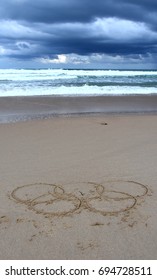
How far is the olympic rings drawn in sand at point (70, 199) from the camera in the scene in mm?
3369

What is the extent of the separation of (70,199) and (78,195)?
13 centimetres

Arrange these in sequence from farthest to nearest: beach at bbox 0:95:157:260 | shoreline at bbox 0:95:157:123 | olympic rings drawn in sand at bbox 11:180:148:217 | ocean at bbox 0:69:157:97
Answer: ocean at bbox 0:69:157:97 < shoreline at bbox 0:95:157:123 < olympic rings drawn in sand at bbox 11:180:148:217 < beach at bbox 0:95:157:260

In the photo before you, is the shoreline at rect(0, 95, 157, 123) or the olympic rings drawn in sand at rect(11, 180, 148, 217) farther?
the shoreline at rect(0, 95, 157, 123)

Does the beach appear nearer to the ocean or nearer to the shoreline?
the shoreline

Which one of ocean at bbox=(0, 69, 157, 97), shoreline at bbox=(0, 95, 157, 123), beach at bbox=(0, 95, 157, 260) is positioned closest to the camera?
beach at bbox=(0, 95, 157, 260)

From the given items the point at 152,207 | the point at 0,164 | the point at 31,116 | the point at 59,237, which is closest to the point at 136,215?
the point at 152,207

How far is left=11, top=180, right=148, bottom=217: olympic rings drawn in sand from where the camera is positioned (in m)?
3.37

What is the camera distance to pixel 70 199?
3600 millimetres

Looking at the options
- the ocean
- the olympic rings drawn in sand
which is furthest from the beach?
the ocean

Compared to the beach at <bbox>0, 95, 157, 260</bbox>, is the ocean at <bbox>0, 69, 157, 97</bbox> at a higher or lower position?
higher

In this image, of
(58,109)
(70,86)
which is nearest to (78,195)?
(58,109)

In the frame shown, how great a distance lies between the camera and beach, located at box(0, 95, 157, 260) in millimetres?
2736

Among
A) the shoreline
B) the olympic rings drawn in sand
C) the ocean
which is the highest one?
the ocean
